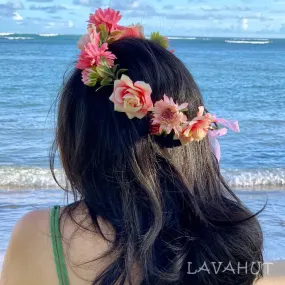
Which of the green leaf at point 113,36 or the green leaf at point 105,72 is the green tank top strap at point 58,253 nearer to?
the green leaf at point 105,72

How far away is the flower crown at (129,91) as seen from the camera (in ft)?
4.88

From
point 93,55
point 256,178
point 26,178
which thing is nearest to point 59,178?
point 26,178

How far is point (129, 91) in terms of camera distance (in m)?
1.50

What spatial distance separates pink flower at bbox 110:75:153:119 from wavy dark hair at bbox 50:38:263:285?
4 centimetres

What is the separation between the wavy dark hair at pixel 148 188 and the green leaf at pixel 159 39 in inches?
4.5

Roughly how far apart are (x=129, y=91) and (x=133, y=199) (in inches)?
10.3

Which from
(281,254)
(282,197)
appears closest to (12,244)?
(281,254)

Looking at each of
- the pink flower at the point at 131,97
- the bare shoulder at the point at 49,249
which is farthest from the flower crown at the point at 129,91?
the bare shoulder at the point at 49,249

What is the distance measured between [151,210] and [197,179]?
0.17 metres

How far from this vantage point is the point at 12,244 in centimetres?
155

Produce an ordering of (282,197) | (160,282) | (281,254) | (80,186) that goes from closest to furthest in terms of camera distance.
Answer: (160,282) → (80,186) → (281,254) → (282,197)

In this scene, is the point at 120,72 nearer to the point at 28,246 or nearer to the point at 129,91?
the point at 129,91

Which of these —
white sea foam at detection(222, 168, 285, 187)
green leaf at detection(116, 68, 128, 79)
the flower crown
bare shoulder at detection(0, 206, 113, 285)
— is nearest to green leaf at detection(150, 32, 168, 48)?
the flower crown

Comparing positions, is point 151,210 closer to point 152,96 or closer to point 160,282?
point 160,282
